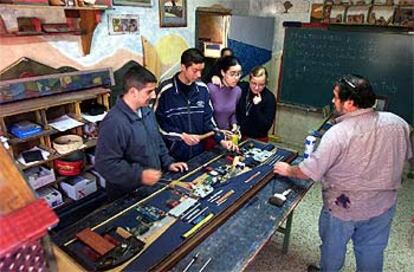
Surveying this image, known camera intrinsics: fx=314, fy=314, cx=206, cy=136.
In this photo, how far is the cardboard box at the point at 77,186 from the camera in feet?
9.04

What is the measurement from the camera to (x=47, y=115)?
2635 mm

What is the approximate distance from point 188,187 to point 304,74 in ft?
10.0

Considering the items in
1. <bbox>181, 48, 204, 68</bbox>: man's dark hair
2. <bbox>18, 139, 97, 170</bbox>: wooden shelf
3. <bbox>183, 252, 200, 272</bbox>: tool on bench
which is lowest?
<bbox>18, 139, 97, 170</bbox>: wooden shelf

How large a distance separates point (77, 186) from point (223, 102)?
1475mm

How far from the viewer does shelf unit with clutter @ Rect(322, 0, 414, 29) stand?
3.58 metres

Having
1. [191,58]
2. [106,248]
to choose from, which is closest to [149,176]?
[106,248]

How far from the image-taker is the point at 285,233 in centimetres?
248

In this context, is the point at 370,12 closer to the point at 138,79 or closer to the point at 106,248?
the point at 138,79

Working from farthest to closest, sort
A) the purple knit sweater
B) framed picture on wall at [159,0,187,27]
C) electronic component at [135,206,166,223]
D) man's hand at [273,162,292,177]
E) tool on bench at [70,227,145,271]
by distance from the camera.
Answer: framed picture on wall at [159,0,187,27], the purple knit sweater, man's hand at [273,162,292,177], electronic component at [135,206,166,223], tool on bench at [70,227,145,271]

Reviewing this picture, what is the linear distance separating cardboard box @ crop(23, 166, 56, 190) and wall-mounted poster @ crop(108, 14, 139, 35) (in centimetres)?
132

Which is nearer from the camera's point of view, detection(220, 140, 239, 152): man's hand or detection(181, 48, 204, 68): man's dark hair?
detection(181, 48, 204, 68): man's dark hair

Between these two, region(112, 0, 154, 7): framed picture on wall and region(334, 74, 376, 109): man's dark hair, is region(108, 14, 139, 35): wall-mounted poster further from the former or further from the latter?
region(334, 74, 376, 109): man's dark hair

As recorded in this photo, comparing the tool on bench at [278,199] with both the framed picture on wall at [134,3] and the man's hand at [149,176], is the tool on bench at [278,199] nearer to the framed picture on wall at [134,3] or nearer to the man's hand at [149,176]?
the man's hand at [149,176]

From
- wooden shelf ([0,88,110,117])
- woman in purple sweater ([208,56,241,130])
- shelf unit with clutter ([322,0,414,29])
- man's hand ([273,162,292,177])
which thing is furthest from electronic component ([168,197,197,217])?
shelf unit with clutter ([322,0,414,29])
